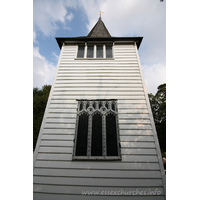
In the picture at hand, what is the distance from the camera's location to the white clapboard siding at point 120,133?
3.29 m

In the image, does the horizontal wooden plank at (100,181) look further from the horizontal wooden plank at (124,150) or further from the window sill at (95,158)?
the horizontal wooden plank at (124,150)

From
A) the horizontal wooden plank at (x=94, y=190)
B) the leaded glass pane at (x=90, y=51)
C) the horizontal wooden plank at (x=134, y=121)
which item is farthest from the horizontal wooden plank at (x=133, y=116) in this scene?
the leaded glass pane at (x=90, y=51)

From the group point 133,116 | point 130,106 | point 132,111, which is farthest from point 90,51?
point 133,116

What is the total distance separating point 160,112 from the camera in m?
21.3

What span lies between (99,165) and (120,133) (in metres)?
1.40

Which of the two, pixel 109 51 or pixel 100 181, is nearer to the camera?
pixel 100 181

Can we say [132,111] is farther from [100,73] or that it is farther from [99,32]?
[99,32]

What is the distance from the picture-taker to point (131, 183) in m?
3.31

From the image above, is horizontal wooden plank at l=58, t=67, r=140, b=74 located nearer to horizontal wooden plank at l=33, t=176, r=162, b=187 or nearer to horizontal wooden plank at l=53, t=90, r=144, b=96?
horizontal wooden plank at l=53, t=90, r=144, b=96

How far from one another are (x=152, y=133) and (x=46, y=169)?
4.26 metres

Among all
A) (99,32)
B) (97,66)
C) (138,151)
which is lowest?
(138,151)

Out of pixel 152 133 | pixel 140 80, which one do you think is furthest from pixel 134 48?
pixel 152 133

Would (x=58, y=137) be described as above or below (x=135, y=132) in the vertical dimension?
below

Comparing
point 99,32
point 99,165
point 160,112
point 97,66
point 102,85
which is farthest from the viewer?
point 160,112
